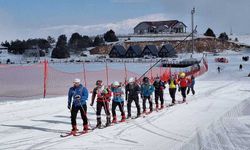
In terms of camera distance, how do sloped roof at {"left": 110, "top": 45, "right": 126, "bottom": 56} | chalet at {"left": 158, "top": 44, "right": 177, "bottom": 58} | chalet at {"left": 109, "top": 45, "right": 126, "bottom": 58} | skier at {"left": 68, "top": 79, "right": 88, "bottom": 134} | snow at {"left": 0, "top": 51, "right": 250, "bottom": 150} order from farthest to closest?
chalet at {"left": 109, "top": 45, "right": 126, "bottom": 58} → sloped roof at {"left": 110, "top": 45, "right": 126, "bottom": 56} → chalet at {"left": 158, "top": 44, "right": 177, "bottom": 58} → skier at {"left": 68, "top": 79, "right": 88, "bottom": 134} → snow at {"left": 0, "top": 51, "right": 250, "bottom": 150}

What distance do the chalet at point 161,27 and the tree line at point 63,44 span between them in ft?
47.2

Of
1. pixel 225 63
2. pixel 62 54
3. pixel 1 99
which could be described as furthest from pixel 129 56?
pixel 1 99

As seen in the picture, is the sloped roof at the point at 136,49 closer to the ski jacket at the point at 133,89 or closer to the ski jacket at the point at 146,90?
the ski jacket at the point at 146,90

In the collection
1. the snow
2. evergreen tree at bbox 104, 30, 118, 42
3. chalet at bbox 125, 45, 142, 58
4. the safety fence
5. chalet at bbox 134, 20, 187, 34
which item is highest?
chalet at bbox 134, 20, 187, 34

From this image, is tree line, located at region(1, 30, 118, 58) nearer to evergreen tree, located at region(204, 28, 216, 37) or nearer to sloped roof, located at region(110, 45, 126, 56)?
sloped roof, located at region(110, 45, 126, 56)

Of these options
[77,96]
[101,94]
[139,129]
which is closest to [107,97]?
[101,94]

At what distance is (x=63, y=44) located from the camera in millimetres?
133125

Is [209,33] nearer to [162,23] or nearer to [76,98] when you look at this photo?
[162,23]

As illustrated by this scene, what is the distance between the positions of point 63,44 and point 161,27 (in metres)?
36.9

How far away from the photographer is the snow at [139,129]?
13.1 m

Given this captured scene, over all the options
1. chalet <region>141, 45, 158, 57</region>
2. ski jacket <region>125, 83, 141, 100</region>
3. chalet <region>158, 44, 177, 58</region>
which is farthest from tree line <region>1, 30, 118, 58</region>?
ski jacket <region>125, 83, 141, 100</region>

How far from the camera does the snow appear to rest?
13.1 metres

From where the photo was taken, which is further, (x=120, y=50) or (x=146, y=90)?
(x=120, y=50)

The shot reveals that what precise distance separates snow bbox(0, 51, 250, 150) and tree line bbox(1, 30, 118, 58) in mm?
90192
